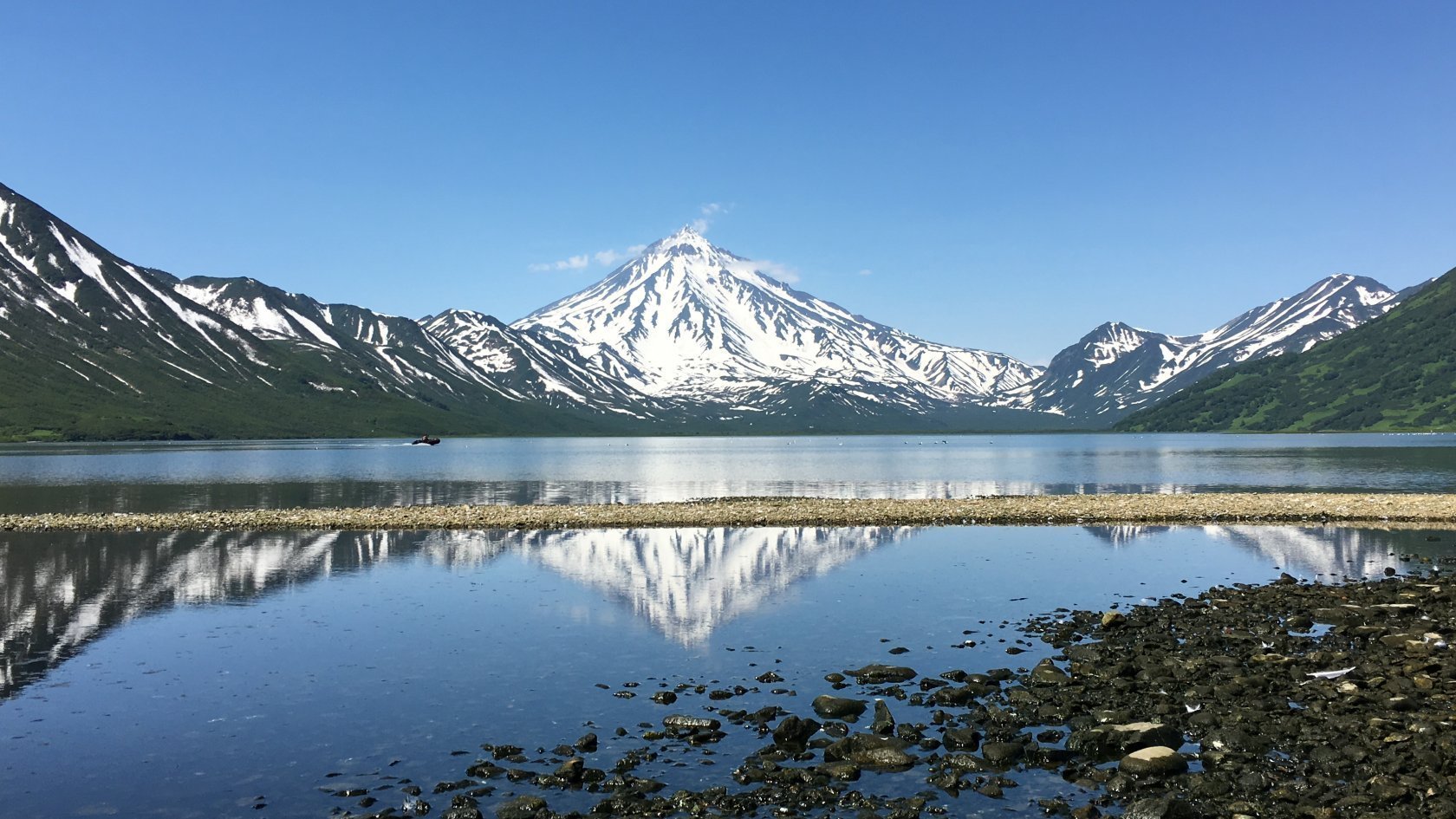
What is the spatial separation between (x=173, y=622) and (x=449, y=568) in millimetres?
15270

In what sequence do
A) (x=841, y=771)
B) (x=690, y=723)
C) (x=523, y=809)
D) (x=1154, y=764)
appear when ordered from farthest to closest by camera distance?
(x=690, y=723) → (x=841, y=771) → (x=1154, y=764) → (x=523, y=809)

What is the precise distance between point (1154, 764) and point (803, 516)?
53979mm

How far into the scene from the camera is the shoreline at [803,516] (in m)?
69.0

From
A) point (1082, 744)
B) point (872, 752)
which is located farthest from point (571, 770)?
point (1082, 744)

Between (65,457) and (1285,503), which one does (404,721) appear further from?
(65,457)

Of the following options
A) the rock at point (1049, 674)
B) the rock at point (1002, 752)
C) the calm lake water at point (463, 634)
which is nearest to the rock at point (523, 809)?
Result: the calm lake water at point (463, 634)

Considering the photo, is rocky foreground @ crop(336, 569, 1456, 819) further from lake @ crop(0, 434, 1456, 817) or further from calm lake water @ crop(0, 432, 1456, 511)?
calm lake water @ crop(0, 432, 1456, 511)

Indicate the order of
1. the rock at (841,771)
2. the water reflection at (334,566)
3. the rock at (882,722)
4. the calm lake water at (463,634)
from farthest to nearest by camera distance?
1. the water reflection at (334,566)
2. the rock at (882,722)
3. the calm lake water at (463,634)
4. the rock at (841,771)

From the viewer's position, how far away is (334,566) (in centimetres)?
5125

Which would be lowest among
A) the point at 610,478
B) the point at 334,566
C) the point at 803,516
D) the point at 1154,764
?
the point at 1154,764

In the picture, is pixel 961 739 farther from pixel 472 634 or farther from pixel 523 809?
pixel 472 634

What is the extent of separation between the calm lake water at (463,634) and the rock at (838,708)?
0.58 m

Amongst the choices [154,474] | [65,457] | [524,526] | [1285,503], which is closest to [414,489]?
[524,526]

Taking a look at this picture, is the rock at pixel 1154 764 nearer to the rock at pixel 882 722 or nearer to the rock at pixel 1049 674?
the rock at pixel 882 722
